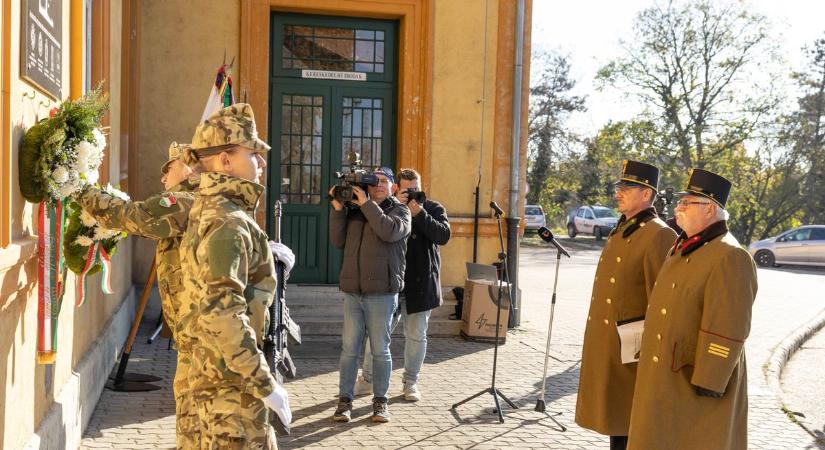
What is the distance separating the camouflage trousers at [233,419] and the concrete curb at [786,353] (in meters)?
5.64

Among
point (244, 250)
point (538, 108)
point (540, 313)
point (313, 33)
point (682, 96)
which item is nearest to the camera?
point (244, 250)

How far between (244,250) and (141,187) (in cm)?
868

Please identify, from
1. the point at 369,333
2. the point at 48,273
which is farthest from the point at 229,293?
the point at 369,333

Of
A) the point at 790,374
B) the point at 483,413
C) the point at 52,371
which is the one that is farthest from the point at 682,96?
the point at 52,371

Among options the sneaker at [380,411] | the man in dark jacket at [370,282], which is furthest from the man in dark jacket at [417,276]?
the sneaker at [380,411]

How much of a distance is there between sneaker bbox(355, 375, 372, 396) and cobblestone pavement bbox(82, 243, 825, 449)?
0.12 meters

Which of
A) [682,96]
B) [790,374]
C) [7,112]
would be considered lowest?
[790,374]

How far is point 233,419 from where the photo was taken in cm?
351

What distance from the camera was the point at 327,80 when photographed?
12.5m

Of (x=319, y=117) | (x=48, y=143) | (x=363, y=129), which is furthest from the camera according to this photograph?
(x=363, y=129)

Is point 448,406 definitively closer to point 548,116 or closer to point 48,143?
point 48,143

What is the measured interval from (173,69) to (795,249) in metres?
25.7

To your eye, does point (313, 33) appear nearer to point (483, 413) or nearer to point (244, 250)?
point (483, 413)

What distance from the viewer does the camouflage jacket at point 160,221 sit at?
176 inches
